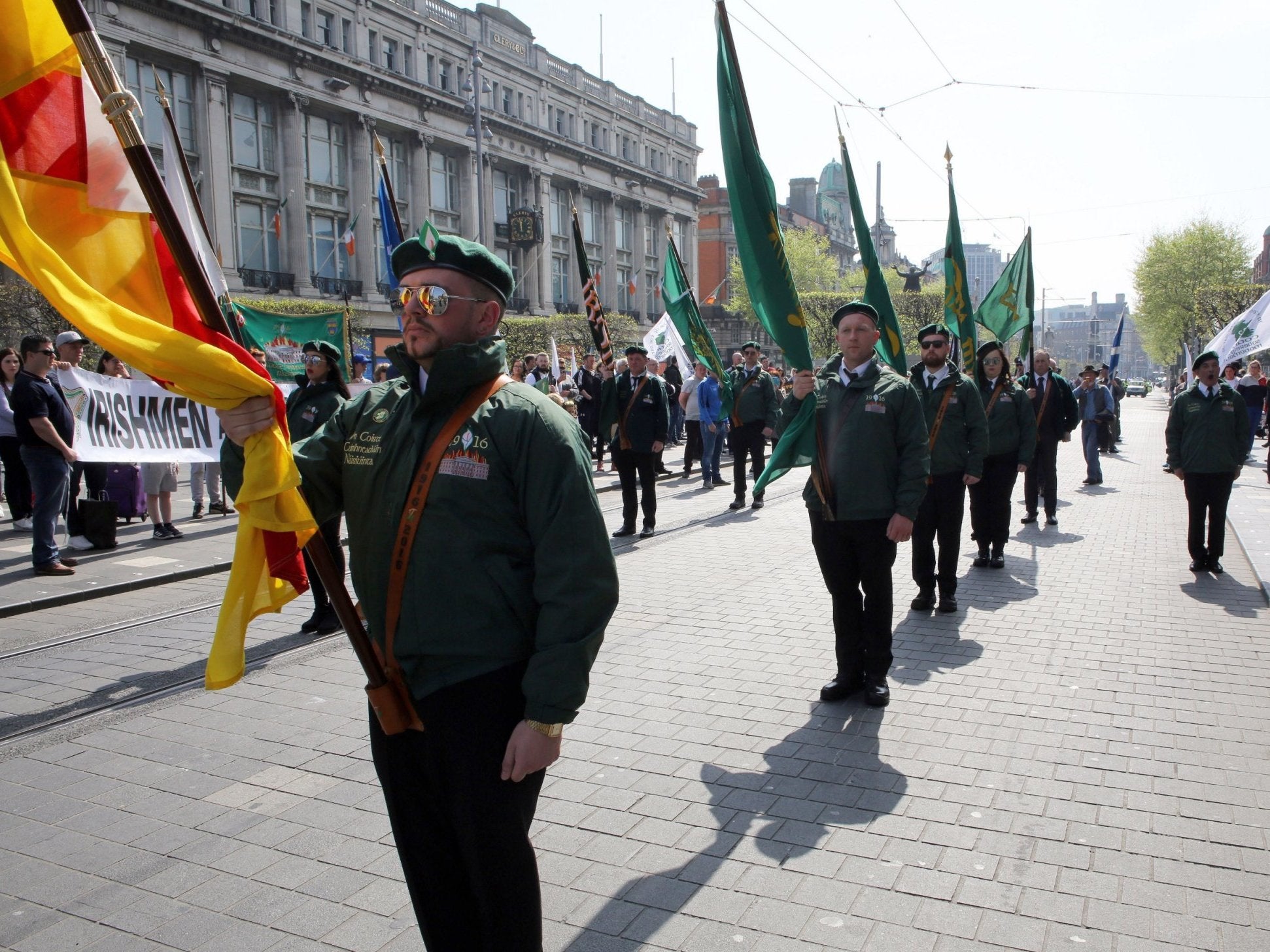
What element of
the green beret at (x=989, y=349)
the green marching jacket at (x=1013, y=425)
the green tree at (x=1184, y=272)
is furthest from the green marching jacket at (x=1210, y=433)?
the green tree at (x=1184, y=272)

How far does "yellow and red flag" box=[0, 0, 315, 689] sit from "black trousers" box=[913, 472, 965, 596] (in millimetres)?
6136

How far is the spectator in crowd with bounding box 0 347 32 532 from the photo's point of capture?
1062cm

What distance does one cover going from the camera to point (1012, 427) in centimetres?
959

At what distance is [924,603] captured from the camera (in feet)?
25.8

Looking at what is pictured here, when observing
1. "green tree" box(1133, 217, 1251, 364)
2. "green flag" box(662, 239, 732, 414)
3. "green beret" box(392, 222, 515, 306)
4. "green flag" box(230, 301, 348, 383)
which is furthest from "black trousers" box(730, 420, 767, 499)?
"green tree" box(1133, 217, 1251, 364)

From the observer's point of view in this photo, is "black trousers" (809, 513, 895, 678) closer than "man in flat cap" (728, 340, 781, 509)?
Yes

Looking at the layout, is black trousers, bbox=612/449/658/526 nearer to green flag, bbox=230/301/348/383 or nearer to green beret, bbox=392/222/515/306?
green flag, bbox=230/301/348/383

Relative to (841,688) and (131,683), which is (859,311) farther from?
(131,683)

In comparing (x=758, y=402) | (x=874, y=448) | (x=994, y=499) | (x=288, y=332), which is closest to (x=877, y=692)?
(x=874, y=448)

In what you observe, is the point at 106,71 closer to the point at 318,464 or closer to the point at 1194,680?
the point at 318,464

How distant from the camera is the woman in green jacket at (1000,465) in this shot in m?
9.49

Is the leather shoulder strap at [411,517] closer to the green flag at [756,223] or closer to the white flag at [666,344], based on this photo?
the green flag at [756,223]

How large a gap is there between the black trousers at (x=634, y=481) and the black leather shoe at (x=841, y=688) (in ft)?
19.3

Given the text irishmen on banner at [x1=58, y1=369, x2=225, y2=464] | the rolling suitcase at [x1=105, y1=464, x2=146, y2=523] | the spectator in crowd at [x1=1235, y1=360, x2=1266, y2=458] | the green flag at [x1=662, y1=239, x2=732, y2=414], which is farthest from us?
the spectator in crowd at [x1=1235, y1=360, x2=1266, y2=458]
